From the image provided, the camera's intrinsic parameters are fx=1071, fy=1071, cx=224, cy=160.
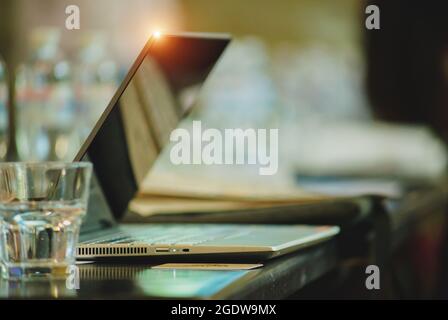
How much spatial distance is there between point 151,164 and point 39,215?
0.52 metres

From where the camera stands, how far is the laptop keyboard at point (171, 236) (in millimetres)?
1075

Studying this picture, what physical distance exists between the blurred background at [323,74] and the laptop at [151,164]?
2.31 metres

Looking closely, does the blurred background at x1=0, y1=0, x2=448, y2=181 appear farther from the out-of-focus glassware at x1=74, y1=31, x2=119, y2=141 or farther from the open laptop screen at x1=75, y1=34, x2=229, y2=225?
the open laptop screen at x1=75, y1=34, x2=229, y2=225

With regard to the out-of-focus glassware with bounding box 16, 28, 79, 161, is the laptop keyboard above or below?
below

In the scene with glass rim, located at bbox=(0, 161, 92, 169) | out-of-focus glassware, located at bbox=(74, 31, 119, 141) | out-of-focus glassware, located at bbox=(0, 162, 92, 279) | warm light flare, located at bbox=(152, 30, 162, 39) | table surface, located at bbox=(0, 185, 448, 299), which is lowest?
table surface, located at bbox=(0, 185, 448, 299)

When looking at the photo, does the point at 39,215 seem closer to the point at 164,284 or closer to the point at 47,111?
the point at 164,284

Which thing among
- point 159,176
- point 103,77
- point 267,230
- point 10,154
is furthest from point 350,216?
point 103,77

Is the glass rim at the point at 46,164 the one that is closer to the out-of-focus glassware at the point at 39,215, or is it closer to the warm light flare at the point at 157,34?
the out-of-focus glassware at the point at 39,215

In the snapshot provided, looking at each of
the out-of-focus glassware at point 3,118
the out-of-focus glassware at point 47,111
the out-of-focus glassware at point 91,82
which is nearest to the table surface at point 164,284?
the out-of-focus glassware at point 3,118

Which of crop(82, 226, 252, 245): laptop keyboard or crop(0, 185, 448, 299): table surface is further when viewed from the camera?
crop(82, 226, 252, 245): laptop keyboard

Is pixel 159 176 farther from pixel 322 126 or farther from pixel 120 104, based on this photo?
pixel 322 126

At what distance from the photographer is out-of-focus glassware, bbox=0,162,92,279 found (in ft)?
3.00

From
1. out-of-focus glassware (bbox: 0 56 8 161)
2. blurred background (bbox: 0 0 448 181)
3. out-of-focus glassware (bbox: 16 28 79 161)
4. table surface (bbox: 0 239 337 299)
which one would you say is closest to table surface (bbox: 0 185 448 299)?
table surface (bbox: 0 239 337 299)
